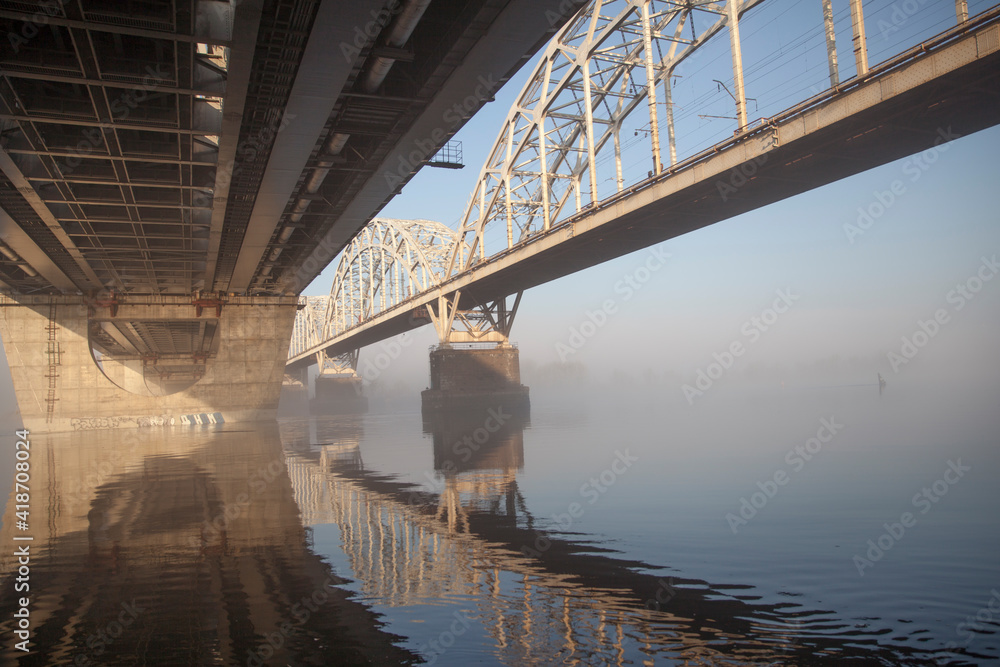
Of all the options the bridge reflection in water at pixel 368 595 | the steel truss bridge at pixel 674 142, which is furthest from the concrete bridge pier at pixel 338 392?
the bridge reflection in water at pixel 368 595

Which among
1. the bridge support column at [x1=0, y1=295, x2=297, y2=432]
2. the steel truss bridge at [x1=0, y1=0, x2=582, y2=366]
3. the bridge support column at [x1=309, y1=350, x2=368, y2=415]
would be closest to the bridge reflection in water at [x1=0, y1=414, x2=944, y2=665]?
the steel truss bridge at [x1=0, y1=0, x2=582, y2=366]

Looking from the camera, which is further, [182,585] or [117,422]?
[117,422]

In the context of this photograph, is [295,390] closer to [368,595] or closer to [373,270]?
[373,270]

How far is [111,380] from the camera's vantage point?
155 ft

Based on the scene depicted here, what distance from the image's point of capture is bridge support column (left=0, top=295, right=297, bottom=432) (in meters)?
41.9

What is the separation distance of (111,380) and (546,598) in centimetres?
4919

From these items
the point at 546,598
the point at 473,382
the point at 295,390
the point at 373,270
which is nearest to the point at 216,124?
the point at 546,598

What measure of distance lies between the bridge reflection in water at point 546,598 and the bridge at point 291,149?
8973mm

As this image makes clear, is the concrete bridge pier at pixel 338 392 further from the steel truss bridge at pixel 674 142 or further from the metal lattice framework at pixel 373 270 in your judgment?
the steel truss bridge at pixel 674 142

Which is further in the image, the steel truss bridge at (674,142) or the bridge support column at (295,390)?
the bridge support column at (295,390)

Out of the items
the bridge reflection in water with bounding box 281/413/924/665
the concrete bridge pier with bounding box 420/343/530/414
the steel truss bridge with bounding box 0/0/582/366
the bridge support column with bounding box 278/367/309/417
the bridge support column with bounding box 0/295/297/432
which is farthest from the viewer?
the bridge support column with bounding box 278/367/309/417

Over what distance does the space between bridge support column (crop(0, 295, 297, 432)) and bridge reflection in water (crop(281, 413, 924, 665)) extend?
36.3m

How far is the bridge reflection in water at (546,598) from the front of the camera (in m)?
5.35

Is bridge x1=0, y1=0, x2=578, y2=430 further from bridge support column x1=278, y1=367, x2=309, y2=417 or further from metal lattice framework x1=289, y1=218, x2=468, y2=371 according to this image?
bridge support column x1=278, y1=367, x2=309, y2=417
